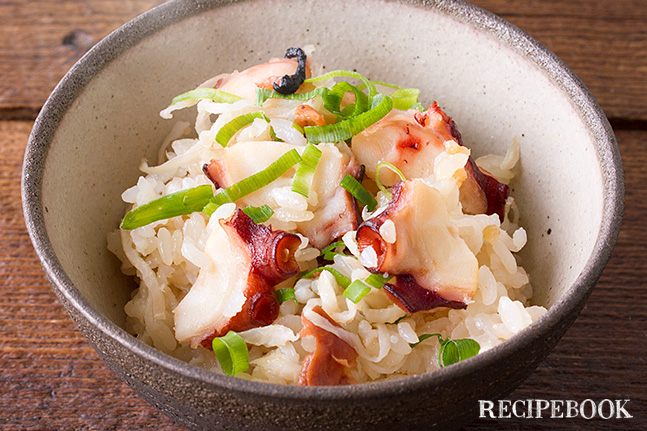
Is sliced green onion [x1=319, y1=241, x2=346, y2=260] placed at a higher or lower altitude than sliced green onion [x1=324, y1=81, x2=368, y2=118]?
lower

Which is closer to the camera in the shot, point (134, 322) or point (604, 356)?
point (134, 322)

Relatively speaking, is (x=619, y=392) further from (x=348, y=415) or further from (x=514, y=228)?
(x=348, y=415)

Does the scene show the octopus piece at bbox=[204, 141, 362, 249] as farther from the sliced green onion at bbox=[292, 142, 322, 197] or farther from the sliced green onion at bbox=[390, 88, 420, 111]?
the sliced green onion at bbox=[390, 88, 420, 111]

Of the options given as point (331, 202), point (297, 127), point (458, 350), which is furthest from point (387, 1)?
point (458, 350)

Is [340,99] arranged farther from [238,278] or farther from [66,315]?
[66,315]

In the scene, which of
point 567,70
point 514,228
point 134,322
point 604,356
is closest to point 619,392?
point 604,356

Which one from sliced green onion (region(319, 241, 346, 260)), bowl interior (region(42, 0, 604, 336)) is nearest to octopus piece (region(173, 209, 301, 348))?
sliced green onion (region(319, 241, 346, 260))

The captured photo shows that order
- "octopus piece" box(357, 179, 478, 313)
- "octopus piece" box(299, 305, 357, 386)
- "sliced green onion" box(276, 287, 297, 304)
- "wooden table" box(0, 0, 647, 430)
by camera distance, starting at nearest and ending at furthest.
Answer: "octopus piece" box(299, 305, 357, 386) < "octopus piece" box(357, 179, 478, 313) < "sliced green onion" box(276, 287, 297, 304) < "wooden table" box(0, 0, 647, 430)
